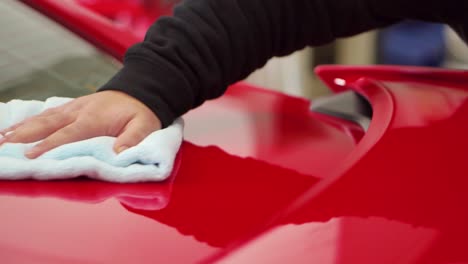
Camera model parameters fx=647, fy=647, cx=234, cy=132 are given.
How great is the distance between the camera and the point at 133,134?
0.49 m

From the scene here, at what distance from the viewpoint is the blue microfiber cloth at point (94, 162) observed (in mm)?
448

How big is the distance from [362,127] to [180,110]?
19cm

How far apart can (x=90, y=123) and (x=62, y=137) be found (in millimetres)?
25

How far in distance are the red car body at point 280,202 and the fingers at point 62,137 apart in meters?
0.03

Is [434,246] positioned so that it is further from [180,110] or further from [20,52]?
[20,52]

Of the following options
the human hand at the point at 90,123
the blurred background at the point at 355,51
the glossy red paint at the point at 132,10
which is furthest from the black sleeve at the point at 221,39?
the blurred background at the point at 355,51

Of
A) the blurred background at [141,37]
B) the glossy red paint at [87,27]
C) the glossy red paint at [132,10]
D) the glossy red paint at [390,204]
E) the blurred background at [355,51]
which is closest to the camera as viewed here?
the glossy red paint at [390,204]

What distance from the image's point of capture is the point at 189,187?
47 cm

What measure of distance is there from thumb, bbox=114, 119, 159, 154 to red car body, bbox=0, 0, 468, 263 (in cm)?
3

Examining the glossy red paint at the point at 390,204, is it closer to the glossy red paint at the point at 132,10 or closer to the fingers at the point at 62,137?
the fingers at the point at 62,137

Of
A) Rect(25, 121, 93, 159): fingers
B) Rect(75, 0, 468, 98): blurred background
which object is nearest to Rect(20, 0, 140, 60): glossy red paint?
Rect(25, 121, 93, 159): fingers

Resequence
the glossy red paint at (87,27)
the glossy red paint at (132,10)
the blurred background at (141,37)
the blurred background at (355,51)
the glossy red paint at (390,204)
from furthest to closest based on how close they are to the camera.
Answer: the blurred background at (355,51), the glossy red paint at (132,10), the glossy red paint at (87,27), the blurred background at (141,37), the glossy red paint at (390,204)

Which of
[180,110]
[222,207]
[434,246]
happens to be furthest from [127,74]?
[434,246]

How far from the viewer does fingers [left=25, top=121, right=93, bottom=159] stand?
46 cm
